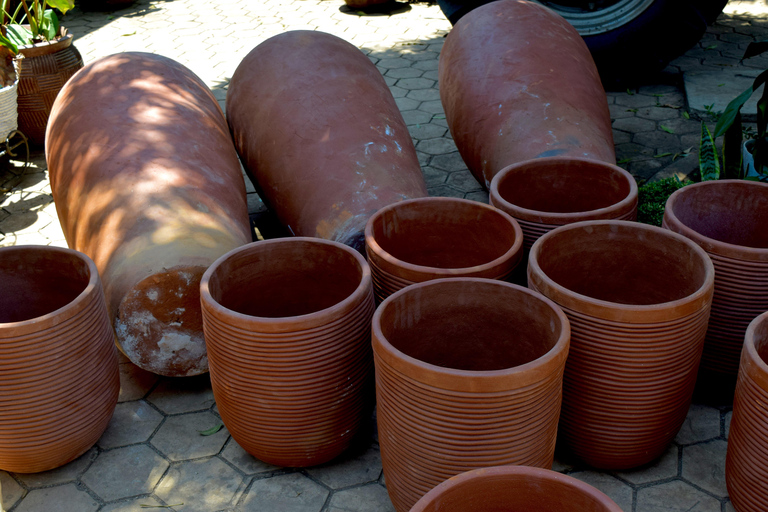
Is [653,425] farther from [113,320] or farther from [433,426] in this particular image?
[113,320]

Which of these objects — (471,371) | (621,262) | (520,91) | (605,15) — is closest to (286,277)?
(471,371)

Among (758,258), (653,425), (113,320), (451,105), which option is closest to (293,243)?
(113,320)

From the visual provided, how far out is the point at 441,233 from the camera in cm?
276

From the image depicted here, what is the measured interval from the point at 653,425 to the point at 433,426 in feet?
2.75

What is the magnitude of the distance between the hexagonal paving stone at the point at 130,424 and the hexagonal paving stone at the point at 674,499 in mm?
1765

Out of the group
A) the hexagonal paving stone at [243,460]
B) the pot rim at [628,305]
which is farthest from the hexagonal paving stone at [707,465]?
the hexagonal paving stone at [243,460]

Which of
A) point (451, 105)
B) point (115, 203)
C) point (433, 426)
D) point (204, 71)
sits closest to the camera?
point (433, 426)

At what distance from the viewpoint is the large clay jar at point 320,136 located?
2.99 m

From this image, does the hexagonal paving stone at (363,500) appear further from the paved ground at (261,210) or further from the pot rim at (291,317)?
the pot rim at (291,317)

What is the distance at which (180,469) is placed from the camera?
238 cm

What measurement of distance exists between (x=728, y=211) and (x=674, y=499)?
3.94 ft

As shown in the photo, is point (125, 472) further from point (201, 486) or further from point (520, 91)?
point (520, 91)

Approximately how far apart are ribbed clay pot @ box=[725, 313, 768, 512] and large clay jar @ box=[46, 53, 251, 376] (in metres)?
1.85

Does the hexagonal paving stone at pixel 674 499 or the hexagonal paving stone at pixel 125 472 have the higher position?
the hexagonal paving stone at pixel 674 499
